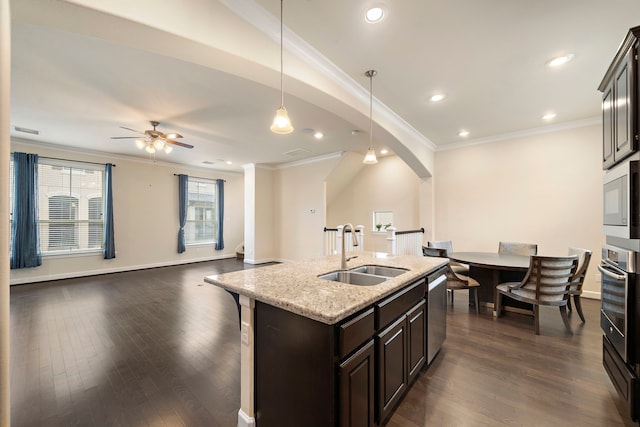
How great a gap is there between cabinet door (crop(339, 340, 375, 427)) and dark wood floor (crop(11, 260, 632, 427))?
495mm

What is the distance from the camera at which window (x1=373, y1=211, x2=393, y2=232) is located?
23.2 feet

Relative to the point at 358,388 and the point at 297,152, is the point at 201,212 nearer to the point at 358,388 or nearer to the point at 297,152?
the point at 297,152

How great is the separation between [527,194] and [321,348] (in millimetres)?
5276

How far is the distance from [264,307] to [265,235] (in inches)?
260

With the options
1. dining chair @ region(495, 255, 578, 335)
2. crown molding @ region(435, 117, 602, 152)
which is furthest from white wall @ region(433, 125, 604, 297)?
dining chair @ region(495, 255, 578, 335)

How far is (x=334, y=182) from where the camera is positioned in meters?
7.32

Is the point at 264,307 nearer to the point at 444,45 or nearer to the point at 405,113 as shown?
the point at 444,45

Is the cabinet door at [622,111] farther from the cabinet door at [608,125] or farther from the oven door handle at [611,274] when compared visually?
the oven door handle at [611,274]

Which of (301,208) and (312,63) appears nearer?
(312,63)

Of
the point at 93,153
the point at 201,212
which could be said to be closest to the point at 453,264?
the point at 201,212

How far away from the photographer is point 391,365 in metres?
1.72

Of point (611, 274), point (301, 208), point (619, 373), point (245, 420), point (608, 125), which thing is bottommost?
point (245, 420)

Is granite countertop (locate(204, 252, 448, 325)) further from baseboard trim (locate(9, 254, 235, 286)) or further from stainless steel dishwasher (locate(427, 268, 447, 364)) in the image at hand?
baseboard trim (locate(9, 254, 235, 286))

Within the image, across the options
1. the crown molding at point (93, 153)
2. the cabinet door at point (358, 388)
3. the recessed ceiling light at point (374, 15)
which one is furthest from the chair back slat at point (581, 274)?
the crown molding at point (93, 153)
